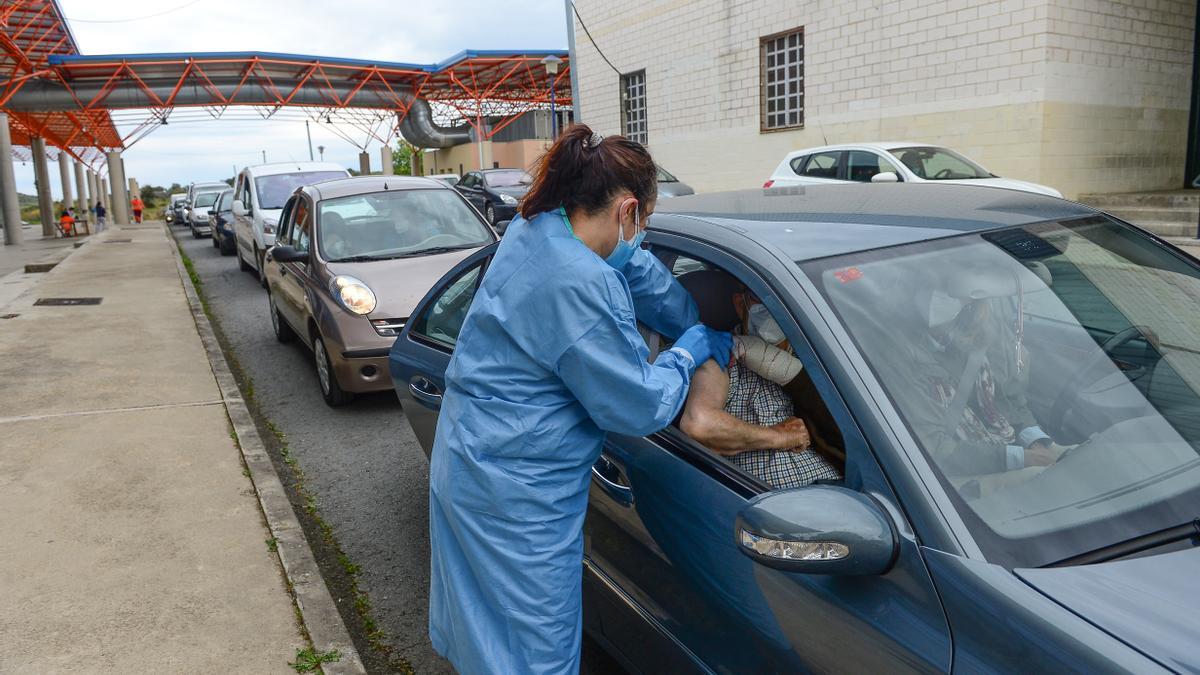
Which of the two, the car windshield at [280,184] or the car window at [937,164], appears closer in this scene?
the car window at [937,164]

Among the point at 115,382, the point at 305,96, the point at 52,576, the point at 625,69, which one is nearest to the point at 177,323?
the point at 115,382

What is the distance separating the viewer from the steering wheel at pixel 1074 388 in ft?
6.78

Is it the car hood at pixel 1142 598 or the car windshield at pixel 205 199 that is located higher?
the car windshield at pixel 205 199

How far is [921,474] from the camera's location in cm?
178

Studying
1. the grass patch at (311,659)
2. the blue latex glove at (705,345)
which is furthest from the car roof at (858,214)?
the grass patch at (311,659)

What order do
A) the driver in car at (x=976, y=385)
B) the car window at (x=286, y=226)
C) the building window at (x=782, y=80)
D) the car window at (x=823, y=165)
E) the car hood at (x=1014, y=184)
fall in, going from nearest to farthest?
the driver in car at (x=976, y=385) < the car window at (x=286, y=226) < the car hood at (x=1014, y=184) < the car window at (x=823, y=165) < the building window at (x=782, y=80)

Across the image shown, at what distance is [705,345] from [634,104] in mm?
21372

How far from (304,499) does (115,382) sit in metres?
3.13

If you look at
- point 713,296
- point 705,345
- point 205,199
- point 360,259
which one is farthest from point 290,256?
point 205,199

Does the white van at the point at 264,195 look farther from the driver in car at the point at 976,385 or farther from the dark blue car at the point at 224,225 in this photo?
the driver in car at the point at 976,385

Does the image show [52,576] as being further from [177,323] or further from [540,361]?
[177,323]

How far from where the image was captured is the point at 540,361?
83.2 inches

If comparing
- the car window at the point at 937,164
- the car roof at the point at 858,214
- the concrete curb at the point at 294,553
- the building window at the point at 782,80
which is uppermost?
the building window at the point at 782,80

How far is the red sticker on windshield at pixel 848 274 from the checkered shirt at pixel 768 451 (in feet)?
1.37
